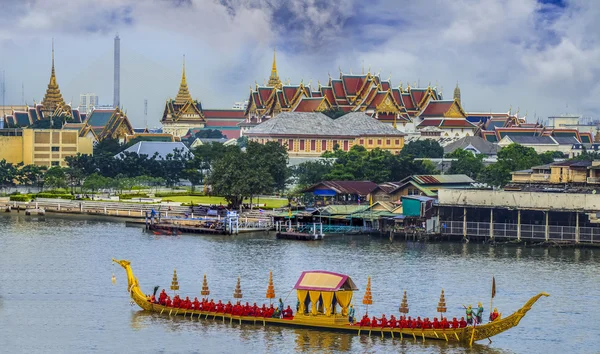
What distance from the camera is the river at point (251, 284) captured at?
1532 inches

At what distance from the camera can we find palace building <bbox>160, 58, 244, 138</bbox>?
165500 mm

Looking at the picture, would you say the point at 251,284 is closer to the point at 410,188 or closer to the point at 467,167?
the point at 410,188

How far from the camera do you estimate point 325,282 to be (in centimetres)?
3981

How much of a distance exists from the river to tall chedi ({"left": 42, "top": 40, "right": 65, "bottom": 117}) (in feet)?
259

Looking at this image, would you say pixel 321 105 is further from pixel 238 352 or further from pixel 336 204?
pixel 238 352

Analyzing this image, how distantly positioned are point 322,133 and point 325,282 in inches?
2905

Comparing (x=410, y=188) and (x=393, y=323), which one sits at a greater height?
(x=410, y=188)

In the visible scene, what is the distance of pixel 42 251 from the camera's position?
196ft

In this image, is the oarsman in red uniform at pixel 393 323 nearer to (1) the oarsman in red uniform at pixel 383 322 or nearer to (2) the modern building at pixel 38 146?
(1) the oarsman in red uniform at pixel 383 322

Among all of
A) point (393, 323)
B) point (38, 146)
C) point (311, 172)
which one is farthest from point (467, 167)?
point (393, 323)

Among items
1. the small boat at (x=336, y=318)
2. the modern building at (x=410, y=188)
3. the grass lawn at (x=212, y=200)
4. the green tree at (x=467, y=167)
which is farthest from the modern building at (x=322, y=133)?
the small boat at (x=336, y=318)

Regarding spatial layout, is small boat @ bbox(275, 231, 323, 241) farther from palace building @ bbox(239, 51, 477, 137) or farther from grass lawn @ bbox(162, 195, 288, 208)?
palace building @ bbox(239, 51, 477, 137)

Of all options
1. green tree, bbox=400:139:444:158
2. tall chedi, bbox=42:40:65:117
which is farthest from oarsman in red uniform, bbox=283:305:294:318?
tall chedi, bbox=42:40:65:117

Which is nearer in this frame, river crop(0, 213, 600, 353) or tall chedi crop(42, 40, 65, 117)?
river crop(0, 213, 600, 353)
